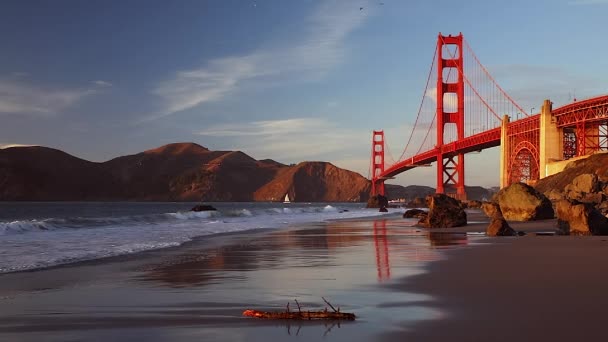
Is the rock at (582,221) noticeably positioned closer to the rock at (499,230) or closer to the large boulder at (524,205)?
the rock at (499,230)

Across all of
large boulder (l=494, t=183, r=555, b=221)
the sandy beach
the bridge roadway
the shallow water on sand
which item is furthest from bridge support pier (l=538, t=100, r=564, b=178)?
the shallow water on sand

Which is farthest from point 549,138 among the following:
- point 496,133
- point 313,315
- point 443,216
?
point 313,315

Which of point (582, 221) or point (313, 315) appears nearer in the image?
point (313, 315)

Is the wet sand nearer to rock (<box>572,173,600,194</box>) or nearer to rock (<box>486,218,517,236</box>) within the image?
rock (<box>486,218,517,236</box>)

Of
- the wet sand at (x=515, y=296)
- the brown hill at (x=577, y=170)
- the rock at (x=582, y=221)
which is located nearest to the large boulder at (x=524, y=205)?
the rock at (x=582, y=221)

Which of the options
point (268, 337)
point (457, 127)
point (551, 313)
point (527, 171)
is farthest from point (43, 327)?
point (457, 127)

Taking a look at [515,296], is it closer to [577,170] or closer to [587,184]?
[587,184]
